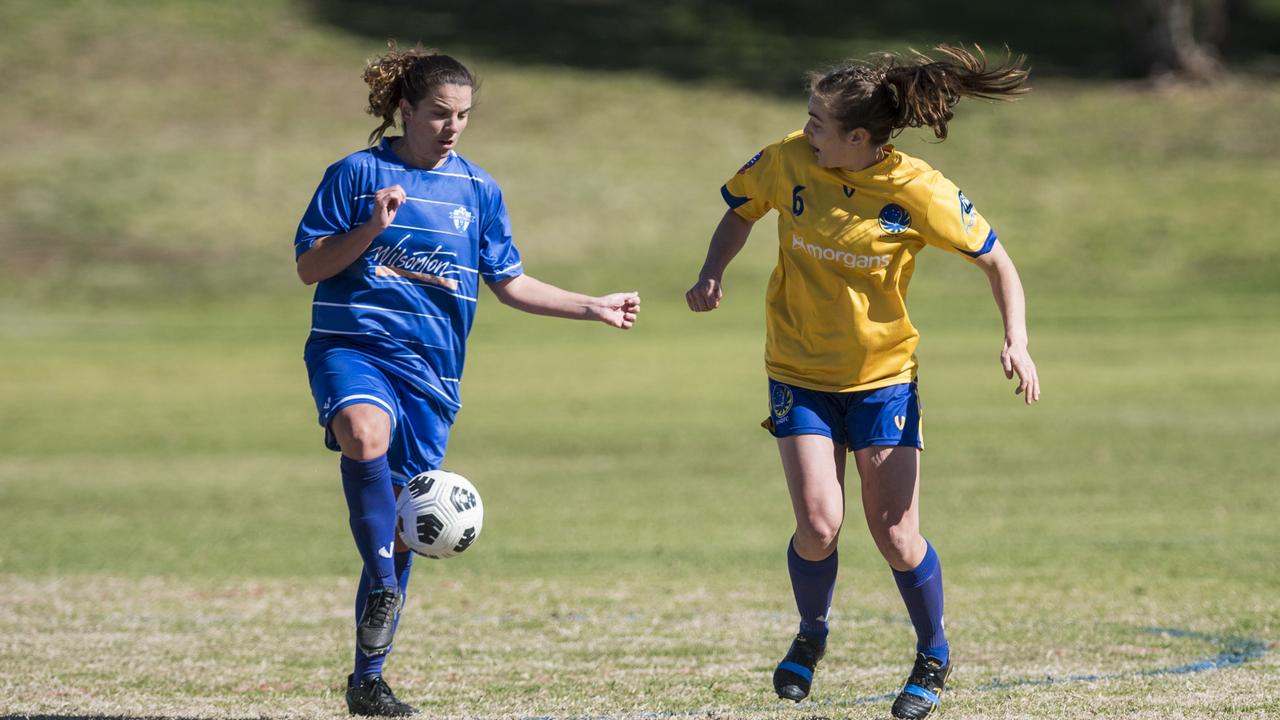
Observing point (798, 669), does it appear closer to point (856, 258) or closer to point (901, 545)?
point (901, 545)

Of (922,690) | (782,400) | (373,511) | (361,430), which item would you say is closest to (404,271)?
(361,430)

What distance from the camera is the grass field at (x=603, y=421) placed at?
645 cm

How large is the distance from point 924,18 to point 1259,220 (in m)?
15.3

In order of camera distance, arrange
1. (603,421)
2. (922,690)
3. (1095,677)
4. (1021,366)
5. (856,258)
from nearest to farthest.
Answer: (1021,366)
(922,690)
(856,258)
(1095,677)
(603,421)

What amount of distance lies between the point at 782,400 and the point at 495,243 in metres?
1.18

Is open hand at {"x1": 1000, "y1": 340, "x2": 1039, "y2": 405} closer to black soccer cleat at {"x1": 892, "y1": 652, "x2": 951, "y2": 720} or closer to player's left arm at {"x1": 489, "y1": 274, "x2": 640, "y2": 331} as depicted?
black soccer cleat at {"x1": 892, "y1": 652, "x2": 951, "y2": 720}

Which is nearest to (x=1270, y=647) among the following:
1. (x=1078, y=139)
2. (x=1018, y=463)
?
(x=1018, y=463)

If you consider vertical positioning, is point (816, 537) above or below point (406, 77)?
below

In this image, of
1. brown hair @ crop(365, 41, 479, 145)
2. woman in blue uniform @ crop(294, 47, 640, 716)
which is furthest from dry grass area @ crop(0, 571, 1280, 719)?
brown hair @ crop(365, 41, 479, 145)

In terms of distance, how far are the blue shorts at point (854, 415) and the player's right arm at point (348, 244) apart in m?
1.33

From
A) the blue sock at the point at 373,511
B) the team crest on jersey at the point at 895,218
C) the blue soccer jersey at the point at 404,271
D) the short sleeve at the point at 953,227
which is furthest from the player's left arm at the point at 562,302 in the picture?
the short sleeve at the point at 953,227

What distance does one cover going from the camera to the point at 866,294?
548cm

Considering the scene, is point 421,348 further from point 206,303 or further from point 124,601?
point 206,303

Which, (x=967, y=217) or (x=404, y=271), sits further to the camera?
(x=404, y=271)
